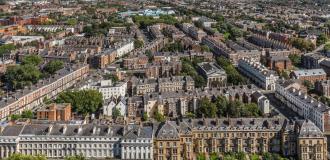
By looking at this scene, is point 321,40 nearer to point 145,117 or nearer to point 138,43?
point 138,43

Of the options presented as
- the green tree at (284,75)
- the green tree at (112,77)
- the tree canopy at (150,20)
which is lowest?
the green tree at (284,75)

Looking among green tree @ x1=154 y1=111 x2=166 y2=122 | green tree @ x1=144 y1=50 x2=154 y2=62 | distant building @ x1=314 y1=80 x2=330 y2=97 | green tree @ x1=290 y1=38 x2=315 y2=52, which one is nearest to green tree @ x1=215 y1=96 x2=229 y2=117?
green tree @ x1=154 y1=111 x2=166 y2=122

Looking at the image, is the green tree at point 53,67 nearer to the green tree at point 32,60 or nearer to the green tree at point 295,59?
the green tree at point 32,60

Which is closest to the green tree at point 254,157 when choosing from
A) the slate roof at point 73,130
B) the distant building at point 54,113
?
the slate roof at point 73,130

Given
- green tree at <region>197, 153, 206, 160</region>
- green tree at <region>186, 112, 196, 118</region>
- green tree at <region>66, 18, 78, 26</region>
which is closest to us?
green tree at <region>197, 153, 206, 160</region>

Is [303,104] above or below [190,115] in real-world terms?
above

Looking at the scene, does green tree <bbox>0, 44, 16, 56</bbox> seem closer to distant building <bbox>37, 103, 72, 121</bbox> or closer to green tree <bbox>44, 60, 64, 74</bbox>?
green tree <bbox>44, 60, 64, 74</bbox>

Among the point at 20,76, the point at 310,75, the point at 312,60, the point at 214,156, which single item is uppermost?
the point at 312,60

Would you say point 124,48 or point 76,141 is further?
point 124,48

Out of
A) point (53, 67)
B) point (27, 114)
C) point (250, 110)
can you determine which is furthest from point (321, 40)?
point (27, 114)

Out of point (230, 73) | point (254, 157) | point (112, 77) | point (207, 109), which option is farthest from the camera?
point (230, 73)
